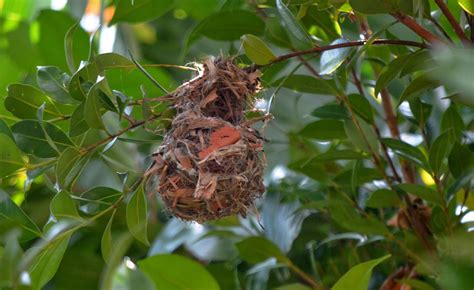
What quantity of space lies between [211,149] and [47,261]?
182mm

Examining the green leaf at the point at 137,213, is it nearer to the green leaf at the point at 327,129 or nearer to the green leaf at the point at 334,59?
the green leaf at the point at 334,59

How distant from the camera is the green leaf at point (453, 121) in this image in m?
0.92

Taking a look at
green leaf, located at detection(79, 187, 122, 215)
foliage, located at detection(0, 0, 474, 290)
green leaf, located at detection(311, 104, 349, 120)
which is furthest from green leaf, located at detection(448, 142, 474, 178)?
green leaf, located at detection(79, 187, 122, 215)

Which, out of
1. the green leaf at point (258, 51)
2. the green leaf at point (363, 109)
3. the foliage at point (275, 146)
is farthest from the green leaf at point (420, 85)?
the green leaf at point (363, 109)

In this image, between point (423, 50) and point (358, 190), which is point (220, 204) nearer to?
point (423, 50)

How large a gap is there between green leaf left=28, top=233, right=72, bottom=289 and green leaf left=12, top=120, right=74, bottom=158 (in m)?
0.08

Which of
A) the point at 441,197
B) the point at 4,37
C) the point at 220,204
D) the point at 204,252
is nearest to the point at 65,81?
the point at 220,204

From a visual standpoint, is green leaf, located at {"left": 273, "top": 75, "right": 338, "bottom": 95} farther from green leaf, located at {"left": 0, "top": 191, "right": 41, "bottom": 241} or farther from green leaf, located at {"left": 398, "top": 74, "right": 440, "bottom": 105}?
green leaf, located at {"left": 0, "top": 191, "right": 41, "bottom": 241}

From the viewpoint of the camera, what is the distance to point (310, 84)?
3.01 feet

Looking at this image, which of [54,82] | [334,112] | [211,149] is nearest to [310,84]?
[334,112]

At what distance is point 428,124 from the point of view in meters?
1.02

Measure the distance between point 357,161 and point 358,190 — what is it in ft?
0.61

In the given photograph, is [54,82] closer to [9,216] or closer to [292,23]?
[9,216]

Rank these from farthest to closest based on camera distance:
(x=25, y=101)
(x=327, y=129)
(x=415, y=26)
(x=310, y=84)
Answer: (x=327, y=129)
(x=310, y=84)
(x=25, y=101)
(x=415, y=26)
